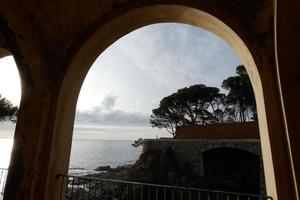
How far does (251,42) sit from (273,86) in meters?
0.52

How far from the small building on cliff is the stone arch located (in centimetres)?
1226

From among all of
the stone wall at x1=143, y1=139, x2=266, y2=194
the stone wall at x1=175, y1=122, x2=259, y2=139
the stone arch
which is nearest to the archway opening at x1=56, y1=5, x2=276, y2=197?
the stone arch

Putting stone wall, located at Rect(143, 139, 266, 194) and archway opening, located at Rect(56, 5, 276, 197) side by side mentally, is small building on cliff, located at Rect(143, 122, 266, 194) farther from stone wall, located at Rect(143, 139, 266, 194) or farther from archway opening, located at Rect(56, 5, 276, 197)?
archway opening, located at Rect(56, 5, 276, 197)

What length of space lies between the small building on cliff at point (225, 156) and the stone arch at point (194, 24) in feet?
40.2

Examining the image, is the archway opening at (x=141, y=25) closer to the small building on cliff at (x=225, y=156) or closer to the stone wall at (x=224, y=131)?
the small building on cliff at (x=225, y=156)

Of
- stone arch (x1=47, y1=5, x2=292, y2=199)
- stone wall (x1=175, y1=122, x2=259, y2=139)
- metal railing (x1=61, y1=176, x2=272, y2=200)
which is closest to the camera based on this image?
stone arch (x1=47, y1=5, x2=292, y2=199)

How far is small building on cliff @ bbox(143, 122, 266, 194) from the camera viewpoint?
1368 centimetres

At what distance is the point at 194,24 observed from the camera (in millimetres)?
2775

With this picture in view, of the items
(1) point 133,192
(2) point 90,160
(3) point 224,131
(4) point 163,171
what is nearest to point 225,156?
(3) point 224,131

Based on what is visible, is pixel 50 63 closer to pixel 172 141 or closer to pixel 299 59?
pixel 299 59

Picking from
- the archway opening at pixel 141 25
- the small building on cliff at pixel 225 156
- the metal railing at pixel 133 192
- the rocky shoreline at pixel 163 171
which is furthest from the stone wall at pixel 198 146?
the archway opening at pixel 141 25

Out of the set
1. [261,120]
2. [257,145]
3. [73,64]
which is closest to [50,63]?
[73,64]

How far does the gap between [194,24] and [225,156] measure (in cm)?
1478

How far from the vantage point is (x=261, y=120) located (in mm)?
2236
